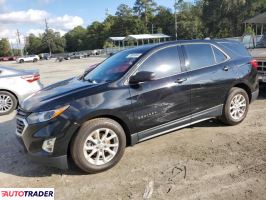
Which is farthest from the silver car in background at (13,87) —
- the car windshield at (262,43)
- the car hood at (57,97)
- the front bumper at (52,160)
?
the car windshield at (262,43)

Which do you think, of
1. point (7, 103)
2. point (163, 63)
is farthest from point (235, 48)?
point (7, 103)

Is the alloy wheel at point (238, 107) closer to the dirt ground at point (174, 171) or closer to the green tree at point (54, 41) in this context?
the dirt ground at point (174, 171)

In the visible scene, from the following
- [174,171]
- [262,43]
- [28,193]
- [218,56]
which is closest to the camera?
[28,193]

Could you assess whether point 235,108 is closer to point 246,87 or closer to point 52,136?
point 246,87

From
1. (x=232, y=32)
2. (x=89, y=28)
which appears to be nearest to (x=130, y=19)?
(x=89, y=28)

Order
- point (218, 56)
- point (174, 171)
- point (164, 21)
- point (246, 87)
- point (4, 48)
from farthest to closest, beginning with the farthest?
point (4, 48) → point (164, 21) → point (246, 87) → point (218, 56) → point (174, 171)

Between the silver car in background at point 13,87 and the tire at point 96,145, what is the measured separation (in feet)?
16.1

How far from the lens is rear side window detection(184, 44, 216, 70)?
5.73m

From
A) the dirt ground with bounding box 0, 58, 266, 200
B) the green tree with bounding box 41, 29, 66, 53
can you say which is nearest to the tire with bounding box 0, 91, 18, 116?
the dirt ground with bounding box 0, 58, 266, 200

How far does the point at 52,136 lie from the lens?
14.4ft

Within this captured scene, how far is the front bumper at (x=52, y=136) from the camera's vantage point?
440 cm

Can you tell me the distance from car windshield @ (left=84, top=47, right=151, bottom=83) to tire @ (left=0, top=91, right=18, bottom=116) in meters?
3.87

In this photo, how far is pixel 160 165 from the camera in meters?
4.76

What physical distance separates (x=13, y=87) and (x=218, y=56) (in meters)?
5.50
